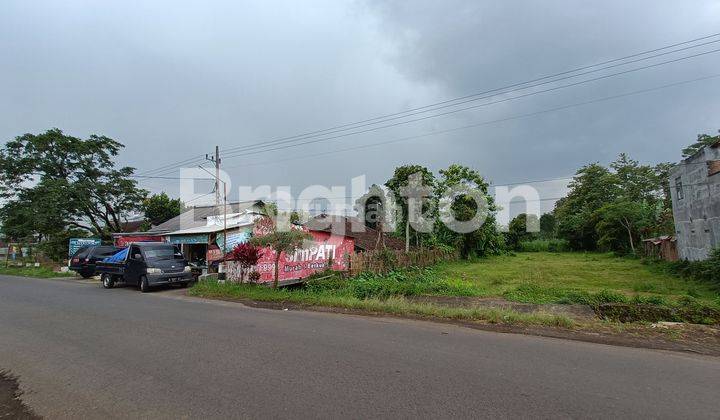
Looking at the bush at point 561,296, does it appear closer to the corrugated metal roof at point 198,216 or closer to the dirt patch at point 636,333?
the dirt patch at point 636,333

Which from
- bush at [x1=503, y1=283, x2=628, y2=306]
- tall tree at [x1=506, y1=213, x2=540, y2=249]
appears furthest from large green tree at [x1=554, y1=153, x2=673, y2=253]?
bush at [x1=503, y1=283, x2=628, y2=306]

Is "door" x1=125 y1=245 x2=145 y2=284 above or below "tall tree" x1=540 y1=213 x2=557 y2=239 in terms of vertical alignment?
below

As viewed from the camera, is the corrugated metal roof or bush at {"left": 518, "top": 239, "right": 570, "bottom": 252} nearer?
the corrugated metal roof

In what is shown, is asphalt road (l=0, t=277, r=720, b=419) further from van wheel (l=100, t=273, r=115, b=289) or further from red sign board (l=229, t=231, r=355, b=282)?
van wheel (l=100, t=273, r=115, b=289)

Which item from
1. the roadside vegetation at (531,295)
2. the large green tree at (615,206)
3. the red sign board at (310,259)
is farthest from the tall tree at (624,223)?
the red sign board at (310,259)

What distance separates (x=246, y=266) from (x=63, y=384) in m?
11.3

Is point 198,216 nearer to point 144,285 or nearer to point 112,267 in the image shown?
point 112,267

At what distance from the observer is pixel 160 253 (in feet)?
54.7

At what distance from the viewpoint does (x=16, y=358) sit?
6.06 m

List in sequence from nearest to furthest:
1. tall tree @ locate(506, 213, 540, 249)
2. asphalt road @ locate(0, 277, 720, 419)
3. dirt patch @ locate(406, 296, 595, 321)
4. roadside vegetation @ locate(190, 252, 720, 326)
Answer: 1. asphalt road @ locate(0, 277, 720, 419)
2. roadside vegetation @ locate(190, 252, 720, 326)
3. dirt patch @ locate(406, 296, 595, 321)
4. tall tree @ locate(506, 213, 540, 249)

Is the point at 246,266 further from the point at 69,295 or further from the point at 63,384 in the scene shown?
the point at 63,384

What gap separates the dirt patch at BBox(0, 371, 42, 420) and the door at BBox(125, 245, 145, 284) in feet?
37.8

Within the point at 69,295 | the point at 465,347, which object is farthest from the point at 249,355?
the point at 69,295

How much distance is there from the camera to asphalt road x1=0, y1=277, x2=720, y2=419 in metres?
3.89
